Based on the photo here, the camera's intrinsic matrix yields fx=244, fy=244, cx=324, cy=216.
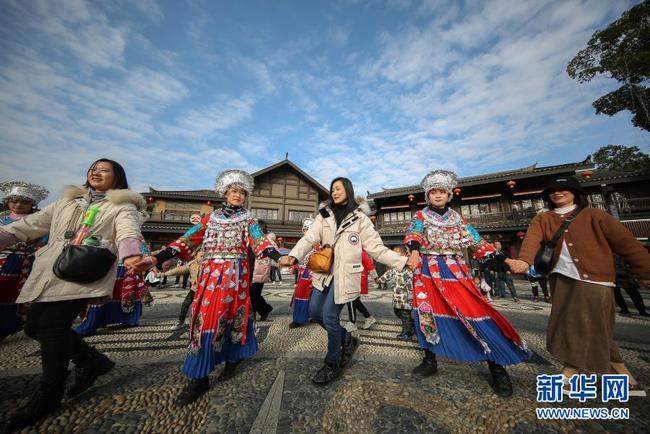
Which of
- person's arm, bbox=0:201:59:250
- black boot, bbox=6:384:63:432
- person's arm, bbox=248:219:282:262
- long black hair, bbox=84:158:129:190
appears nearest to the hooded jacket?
person's arm, bbox=248:219:282:262

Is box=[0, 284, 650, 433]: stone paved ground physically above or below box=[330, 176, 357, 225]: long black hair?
below

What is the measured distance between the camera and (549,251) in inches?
90.7

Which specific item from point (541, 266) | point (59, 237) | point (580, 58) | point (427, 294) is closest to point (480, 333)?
point (427, 294)

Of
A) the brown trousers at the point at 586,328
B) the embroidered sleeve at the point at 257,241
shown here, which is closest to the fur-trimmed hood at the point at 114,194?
the embroidered sleeve at the point at 257,241

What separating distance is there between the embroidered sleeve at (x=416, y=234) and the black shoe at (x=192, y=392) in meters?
2.22

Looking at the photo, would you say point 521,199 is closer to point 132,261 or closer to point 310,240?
point 310,240

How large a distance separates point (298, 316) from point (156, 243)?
21.1 metres

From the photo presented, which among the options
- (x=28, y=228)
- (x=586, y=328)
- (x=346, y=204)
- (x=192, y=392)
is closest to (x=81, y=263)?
(x=28, y=228)

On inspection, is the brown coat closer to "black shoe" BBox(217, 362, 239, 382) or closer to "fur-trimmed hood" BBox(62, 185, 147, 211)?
"black shoe" BBox(217, 362, 239, 382)

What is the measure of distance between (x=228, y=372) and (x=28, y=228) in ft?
6.79

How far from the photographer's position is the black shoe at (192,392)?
74.2 inches

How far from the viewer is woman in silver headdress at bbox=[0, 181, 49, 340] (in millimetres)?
3146

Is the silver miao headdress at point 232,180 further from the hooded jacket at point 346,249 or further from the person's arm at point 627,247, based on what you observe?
the person's arm at point 627,247

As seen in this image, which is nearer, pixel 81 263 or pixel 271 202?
pixel 81 263
